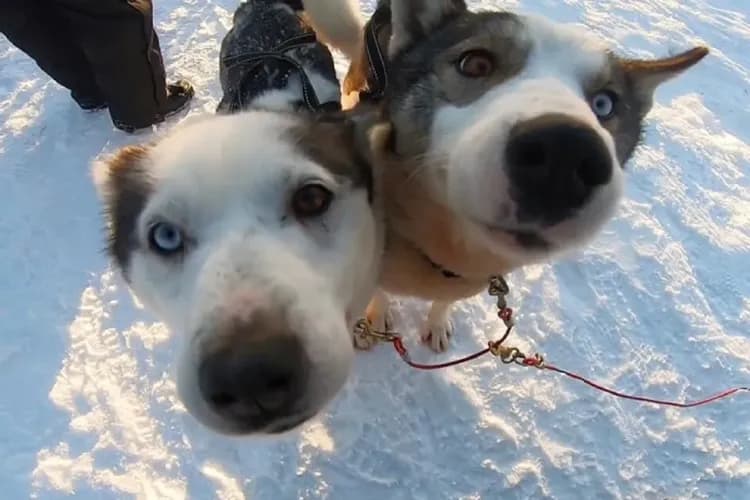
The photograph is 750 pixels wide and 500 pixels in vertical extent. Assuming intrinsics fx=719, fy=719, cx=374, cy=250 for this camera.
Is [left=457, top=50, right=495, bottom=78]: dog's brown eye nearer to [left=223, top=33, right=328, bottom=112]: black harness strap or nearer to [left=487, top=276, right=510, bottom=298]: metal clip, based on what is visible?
[left=223, top=33, right=328, bottom=112]: black harness strap

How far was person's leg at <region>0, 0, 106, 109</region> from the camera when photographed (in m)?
3.41

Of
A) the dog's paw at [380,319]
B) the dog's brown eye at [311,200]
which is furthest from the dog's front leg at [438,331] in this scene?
the dog's brown eye at [311,200]

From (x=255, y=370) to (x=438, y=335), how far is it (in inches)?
74.2

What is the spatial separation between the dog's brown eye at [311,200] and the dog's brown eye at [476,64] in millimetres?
565

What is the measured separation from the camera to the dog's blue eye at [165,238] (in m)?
1.69

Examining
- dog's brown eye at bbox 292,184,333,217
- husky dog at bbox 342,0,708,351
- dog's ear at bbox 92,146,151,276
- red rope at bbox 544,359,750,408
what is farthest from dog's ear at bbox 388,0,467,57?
red rope at bbox 544,359,750,408

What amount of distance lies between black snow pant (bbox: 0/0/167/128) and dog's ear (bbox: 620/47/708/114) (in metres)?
2.32

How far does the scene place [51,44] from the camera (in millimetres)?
3613

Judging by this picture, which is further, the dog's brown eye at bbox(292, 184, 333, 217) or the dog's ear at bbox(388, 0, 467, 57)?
the dog's ear at bbox(388, 0, 467, 57)

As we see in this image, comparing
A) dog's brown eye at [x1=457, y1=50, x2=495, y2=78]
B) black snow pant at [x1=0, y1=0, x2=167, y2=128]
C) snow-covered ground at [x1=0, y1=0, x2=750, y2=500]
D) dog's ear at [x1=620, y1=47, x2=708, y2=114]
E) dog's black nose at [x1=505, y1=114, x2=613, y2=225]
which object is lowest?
snow-covered ground at [x1=0, y1=0, x2=750, y2=500]

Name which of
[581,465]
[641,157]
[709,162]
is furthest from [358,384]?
[709,162]

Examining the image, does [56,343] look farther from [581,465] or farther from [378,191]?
[581,465]

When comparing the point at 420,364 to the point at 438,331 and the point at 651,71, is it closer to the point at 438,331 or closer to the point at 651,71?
the point at 438,331

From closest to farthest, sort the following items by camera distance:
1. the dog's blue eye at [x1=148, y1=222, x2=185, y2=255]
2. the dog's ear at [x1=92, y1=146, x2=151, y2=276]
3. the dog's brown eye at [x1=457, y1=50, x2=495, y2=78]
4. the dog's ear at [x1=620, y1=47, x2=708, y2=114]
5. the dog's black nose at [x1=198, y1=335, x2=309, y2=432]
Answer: the dog's black nose at [x1=198, y1=335, x2=309, y2=432]
the dog's blue eye at [x1=148, y1=222, x2=185, y2=255]
the dog's ear at [x1=92, y1=146, x2=151, y2=276]
the dog's brown eye at [x1=457, y1=50, x2=495, y2=78]
the dog's ear at [x1=620, y1=47, x2=708, y2=114]
